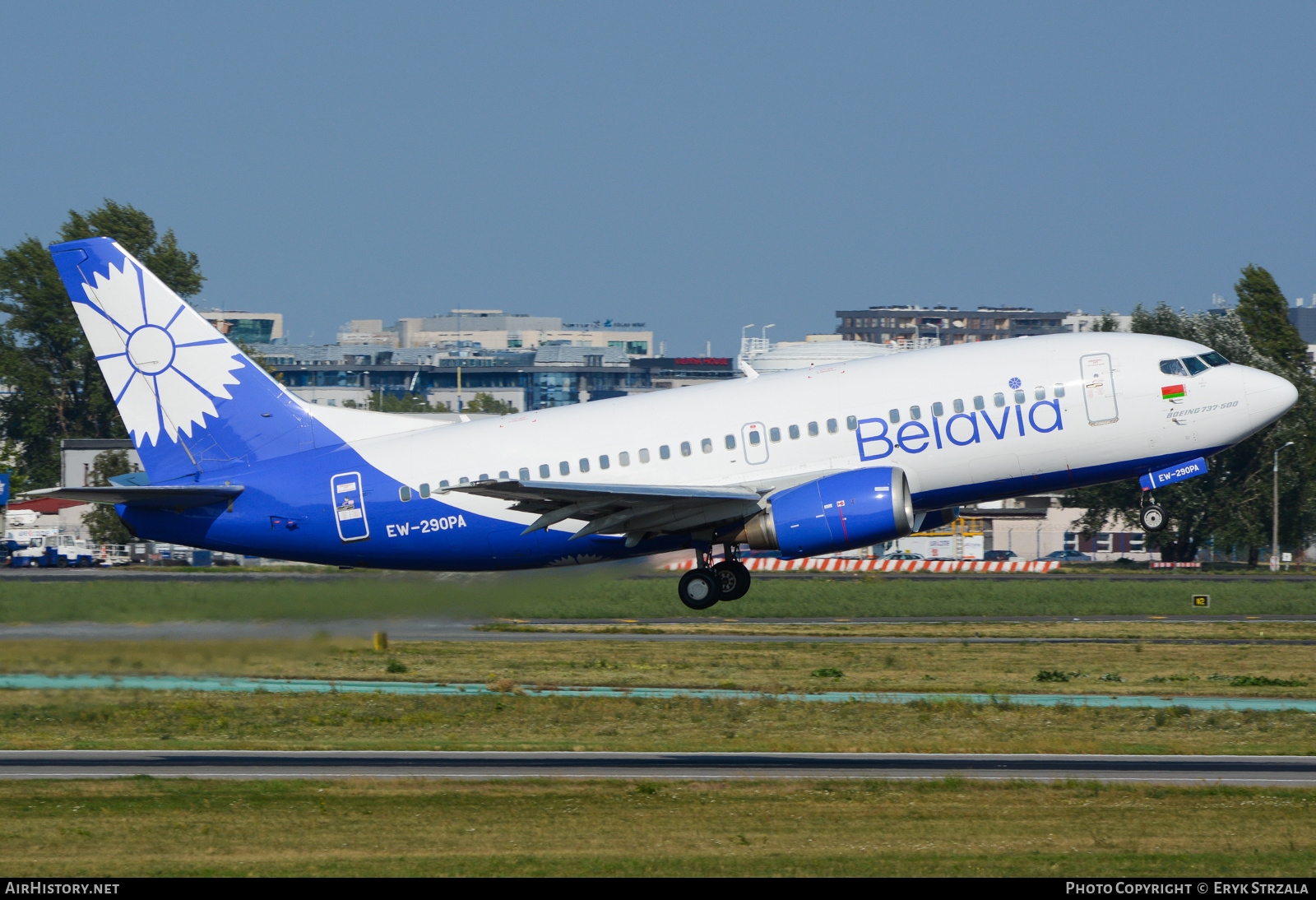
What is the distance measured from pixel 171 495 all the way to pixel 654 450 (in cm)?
1088

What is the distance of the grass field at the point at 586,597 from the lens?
112ft

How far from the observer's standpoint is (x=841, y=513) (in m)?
29.6

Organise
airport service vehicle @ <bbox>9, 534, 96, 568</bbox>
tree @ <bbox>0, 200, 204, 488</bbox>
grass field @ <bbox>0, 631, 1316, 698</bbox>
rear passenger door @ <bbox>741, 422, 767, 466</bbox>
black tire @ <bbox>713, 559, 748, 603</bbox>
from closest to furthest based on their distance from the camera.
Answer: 1. rear passenger door @ <bbox>741, 422, 767, 466</bbox>
2. black tire @ <bbox>713, 559, 748, 603</bbox>
3. grass field @ <bbox>0, 631, 1316, 698</bbox>
4. airport service vehicle @ <bbox>9, 534, 96, 568</bbox>
5. tree @ <bbox>0, 200, 204, 488</bbox>

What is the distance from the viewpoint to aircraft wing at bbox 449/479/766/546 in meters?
29.2

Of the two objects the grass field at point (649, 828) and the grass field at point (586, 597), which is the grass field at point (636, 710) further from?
the grass field at point (649, 828)

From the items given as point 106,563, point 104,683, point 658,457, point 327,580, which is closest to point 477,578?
point 327,580

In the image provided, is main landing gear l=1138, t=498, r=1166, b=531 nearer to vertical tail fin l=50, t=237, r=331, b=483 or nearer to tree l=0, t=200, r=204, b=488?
vertical tail fin l=50, t=237, r=331, b=483

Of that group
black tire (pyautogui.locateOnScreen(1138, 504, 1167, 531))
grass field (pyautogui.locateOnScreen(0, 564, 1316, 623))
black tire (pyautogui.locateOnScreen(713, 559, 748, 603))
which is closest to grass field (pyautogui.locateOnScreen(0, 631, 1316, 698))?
grass field (pyautogui.locateOnScreen(0, 564, 1316, 623))

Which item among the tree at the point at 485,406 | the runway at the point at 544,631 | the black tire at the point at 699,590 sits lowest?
the runway at the point at 544,631

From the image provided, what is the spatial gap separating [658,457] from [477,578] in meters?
6.29

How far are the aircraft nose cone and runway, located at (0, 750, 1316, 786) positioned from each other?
709 centimetres

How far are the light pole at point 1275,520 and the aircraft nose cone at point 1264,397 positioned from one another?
67.0 m

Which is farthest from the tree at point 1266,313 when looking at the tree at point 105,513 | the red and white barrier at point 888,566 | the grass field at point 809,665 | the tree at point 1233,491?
the tree at point 105,513

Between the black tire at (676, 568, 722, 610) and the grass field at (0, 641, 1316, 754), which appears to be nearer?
the black tire at (676, 568, 722, 610)
